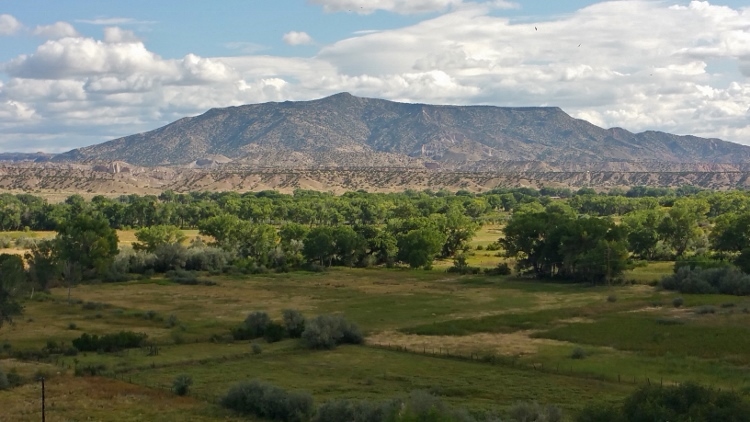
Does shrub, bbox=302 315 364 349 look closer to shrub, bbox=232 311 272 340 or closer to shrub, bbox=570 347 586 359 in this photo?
shrub, bbox=232 311 272 340

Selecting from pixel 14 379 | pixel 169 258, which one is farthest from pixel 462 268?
pixel 14 379

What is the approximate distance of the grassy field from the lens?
3850cm

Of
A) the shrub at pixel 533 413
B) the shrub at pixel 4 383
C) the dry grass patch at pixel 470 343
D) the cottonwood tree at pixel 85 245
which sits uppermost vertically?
the cottonwood tree at pixel 85 245

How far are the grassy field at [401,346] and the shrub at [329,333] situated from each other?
89 centimetres

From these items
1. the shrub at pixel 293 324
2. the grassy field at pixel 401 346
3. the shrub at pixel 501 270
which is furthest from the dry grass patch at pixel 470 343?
the shrub at pixel 501 270

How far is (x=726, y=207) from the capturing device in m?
147

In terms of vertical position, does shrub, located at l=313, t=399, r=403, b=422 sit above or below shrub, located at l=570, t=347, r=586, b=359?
above

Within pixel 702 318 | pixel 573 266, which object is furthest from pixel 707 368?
pixel 573 266

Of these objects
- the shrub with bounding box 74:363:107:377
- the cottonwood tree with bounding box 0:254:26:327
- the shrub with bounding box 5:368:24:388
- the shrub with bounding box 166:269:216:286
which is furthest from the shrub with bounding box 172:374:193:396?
the shrub with bounding box 166:269:216:286

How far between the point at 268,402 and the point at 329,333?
→ 16673 millimetres

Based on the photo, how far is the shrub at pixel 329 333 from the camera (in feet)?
170

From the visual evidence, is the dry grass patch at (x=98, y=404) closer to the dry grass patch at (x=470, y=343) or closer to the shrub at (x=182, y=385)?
the shrub at (x=182, y=385)

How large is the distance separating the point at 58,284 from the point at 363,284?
34.1 metres

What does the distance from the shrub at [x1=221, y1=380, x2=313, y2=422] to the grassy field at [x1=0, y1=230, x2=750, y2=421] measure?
0.86 metres
